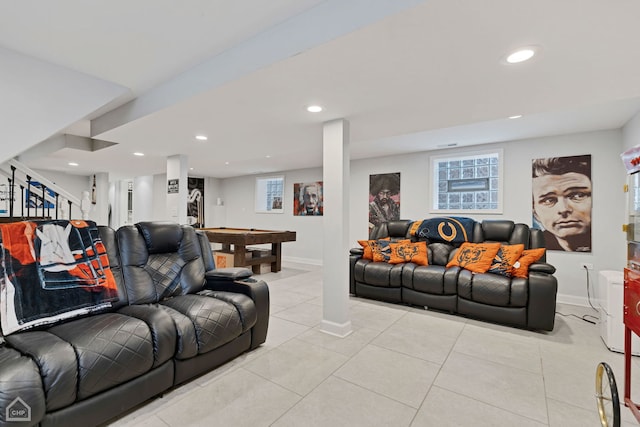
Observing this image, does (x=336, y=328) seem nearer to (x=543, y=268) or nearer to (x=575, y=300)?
(x=543, y=268)

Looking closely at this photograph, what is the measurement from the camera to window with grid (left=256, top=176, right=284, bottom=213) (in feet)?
25.6

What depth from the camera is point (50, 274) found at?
6.11ft

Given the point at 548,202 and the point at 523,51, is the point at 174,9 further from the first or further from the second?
the point at 548,202

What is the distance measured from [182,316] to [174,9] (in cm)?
190

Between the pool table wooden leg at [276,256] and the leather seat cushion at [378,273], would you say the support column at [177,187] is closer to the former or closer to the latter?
the pool table wooden leg at [276,256]

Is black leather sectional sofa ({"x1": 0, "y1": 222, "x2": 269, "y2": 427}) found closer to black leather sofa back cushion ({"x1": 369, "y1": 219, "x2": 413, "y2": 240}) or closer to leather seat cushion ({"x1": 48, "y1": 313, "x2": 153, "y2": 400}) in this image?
leather seat cushion ({"x1": 48, "y1": 313, "x2": 153, "y2": 400})

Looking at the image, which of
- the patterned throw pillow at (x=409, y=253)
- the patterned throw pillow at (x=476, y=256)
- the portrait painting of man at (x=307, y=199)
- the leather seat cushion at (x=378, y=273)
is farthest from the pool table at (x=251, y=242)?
the patterned throw pillow at (x=476, y=256)

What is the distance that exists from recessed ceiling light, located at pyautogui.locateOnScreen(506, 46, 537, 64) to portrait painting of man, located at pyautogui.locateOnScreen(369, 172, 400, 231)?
391cm

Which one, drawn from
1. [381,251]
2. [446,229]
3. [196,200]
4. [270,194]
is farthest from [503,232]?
[196,200]

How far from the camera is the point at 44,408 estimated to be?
1.31 meters

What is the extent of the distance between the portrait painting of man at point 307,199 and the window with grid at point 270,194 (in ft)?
1.80

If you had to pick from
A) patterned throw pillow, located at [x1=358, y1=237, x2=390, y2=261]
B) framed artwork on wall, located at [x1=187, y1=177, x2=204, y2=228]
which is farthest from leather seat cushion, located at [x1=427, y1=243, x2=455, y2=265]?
framed artwork on wall, located at [x1=187, y1=177, x2=204, y2=228]

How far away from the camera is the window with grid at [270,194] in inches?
307

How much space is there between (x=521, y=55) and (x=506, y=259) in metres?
2.38
